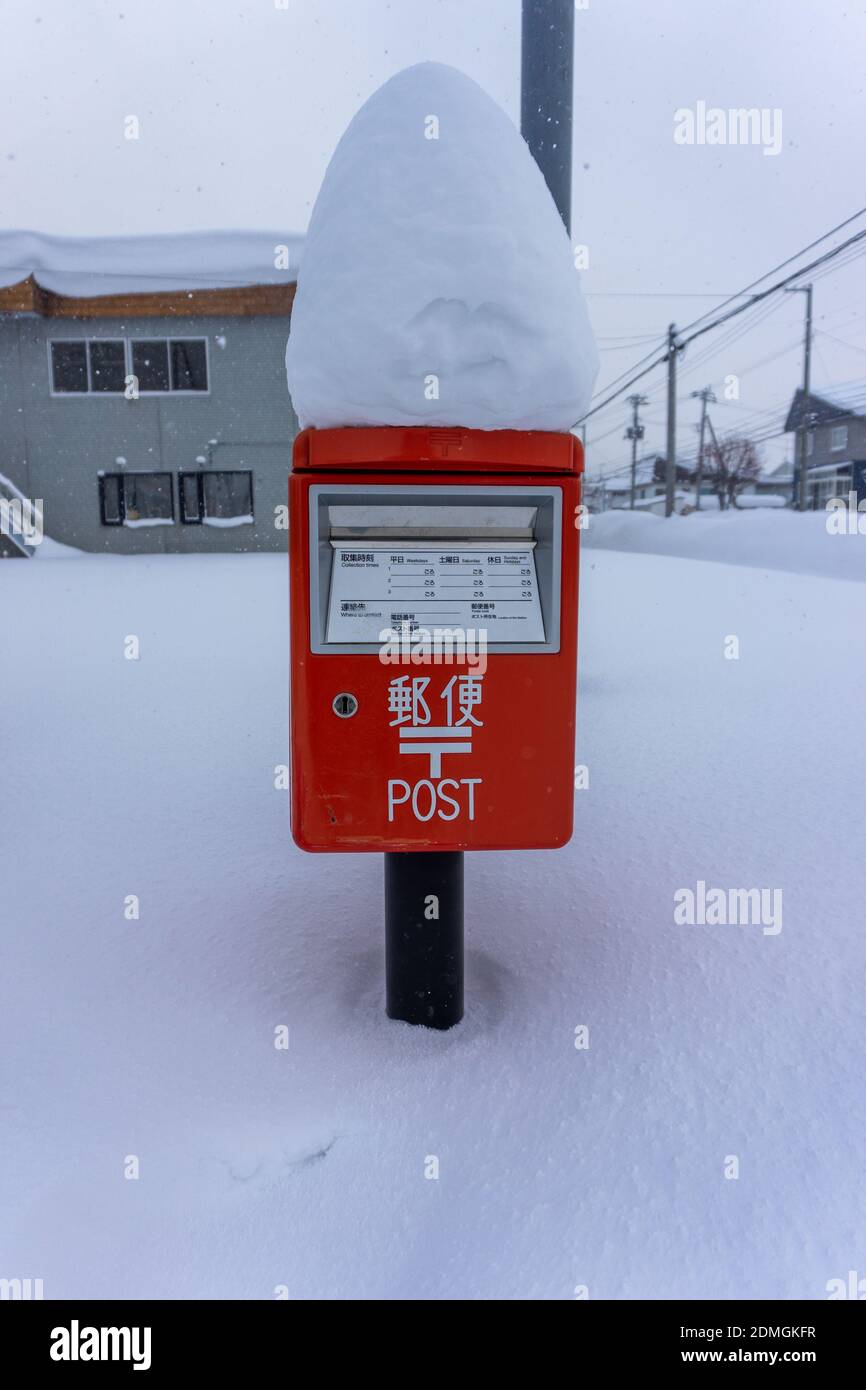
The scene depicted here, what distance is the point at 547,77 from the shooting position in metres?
2.62

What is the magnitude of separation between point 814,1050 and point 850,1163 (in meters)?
0.28

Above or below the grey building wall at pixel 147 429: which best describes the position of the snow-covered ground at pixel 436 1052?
below

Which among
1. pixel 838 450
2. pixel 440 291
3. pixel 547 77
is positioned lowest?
pixel 440 291

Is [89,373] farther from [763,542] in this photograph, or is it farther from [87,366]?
[763,542]

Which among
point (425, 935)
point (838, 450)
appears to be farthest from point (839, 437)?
point (425, 935)

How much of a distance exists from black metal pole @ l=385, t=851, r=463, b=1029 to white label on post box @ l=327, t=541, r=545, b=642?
476mm

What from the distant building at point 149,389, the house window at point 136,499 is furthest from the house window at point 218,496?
the house window at point 136,499

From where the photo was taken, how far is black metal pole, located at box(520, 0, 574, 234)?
2.56 m

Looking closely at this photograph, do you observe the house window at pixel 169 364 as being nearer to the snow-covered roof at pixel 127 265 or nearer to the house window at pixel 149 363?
the house window at pixel 149 363

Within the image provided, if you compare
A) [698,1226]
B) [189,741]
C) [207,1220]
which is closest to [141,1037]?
[207,1220]

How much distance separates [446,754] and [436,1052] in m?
0.60

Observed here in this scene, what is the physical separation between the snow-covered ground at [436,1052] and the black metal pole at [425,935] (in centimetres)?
6

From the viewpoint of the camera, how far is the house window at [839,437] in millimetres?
51822

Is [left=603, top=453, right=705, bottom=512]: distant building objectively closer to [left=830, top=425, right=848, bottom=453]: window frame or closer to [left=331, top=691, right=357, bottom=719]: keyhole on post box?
[left=830, top=425, right=848, bottom=453]: window frame
